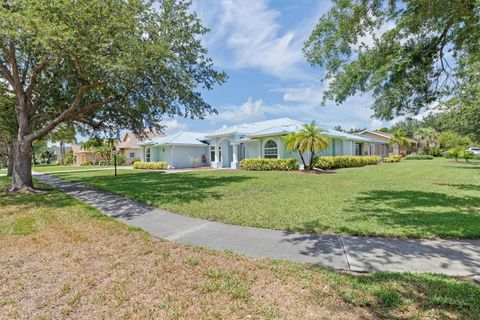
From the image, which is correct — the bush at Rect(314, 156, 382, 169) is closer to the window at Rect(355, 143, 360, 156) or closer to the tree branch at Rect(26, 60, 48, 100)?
the window at Rect(355, 143, 360, 156)

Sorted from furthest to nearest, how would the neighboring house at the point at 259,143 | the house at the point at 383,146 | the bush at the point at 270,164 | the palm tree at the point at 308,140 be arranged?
the house at the point at 383,146, the neighboring house at the point at 259,143, the bush at the point at 270,164, the palm tree at the point at 308,140

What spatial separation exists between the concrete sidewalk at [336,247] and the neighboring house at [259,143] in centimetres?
1805

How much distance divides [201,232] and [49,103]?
13014 mm

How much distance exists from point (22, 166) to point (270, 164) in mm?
16307

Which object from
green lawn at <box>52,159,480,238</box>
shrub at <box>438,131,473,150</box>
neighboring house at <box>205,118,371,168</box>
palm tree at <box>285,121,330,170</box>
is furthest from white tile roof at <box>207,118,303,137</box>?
shrub at <box>438,131,473,150</box>

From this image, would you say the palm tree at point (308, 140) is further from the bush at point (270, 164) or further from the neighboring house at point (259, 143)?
the neighboring house at point (259, 143)

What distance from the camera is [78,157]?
5797 cm

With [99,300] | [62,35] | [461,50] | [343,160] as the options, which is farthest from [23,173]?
[343,160]

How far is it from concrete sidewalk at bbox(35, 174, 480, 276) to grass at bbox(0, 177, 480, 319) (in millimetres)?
339

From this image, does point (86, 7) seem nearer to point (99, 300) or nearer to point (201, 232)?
point (201, 232)

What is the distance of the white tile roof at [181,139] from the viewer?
3178 cm

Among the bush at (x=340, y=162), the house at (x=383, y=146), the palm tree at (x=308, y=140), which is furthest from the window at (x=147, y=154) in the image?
the house at (x=383, y=146)

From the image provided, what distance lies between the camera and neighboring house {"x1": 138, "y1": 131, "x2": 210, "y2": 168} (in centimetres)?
3175

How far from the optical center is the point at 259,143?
25875 mm
